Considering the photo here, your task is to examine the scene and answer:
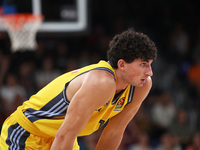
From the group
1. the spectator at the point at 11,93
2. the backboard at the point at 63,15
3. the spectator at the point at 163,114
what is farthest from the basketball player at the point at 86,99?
the spectator at the point at 163,114

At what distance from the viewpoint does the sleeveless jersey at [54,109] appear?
3.24 m

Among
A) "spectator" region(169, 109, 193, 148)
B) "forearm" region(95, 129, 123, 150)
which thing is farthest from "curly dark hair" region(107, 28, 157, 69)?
"spectator" region(169, 109, 193, 148)

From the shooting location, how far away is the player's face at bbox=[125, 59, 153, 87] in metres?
3.11

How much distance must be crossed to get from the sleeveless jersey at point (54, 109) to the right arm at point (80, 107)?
0.22 metres

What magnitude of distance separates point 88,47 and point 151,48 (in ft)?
23.2

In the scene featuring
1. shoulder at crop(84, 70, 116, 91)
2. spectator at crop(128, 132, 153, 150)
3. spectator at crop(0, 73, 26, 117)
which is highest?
shoulder at crop(84, 70, 116, 91)

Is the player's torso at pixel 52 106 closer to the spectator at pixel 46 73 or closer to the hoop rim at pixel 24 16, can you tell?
the hoop rim at pixel 24 16

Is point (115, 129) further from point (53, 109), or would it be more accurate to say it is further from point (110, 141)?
point (53, 109)

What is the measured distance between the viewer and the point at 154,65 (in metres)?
9.77

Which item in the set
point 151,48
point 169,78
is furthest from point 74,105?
point 169,78

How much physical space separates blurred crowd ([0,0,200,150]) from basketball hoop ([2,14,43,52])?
4.70 feet

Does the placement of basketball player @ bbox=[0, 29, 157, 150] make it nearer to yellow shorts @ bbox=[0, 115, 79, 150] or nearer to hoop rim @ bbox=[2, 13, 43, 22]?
yellow shorts @ bbox=[0, 115, 79, 150]

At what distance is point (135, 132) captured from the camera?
8461 mm

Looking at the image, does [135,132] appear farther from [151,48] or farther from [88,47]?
[151,48]
